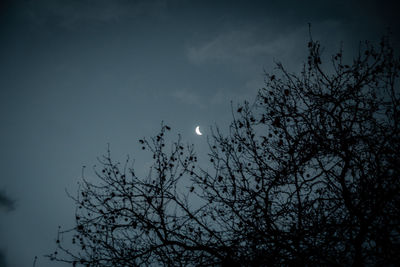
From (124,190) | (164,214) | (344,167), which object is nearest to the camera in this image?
(344,167)

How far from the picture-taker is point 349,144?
15.3ft

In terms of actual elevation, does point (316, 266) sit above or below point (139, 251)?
below

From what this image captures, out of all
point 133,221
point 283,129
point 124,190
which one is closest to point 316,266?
point 283,129

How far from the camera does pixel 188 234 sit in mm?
5027

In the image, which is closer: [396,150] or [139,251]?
[396,150]

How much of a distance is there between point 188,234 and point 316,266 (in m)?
2.72

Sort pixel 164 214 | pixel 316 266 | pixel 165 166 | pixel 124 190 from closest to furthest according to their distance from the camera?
1. pixel 316 266
2. pixel 164 214
3. pixel 124 190
4. pixel 165 166

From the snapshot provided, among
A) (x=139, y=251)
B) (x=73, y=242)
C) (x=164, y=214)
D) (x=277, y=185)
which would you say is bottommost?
(x=139, y=251)

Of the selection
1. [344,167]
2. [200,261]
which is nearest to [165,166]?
[200,261]

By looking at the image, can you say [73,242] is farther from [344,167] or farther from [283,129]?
[344,167]

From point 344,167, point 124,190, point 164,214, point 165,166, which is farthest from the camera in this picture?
point 165,166

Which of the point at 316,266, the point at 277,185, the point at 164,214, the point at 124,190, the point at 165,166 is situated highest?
the point at 165,166

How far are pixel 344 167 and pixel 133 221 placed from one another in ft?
17.3

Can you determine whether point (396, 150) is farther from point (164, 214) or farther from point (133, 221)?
point (133, 221)
